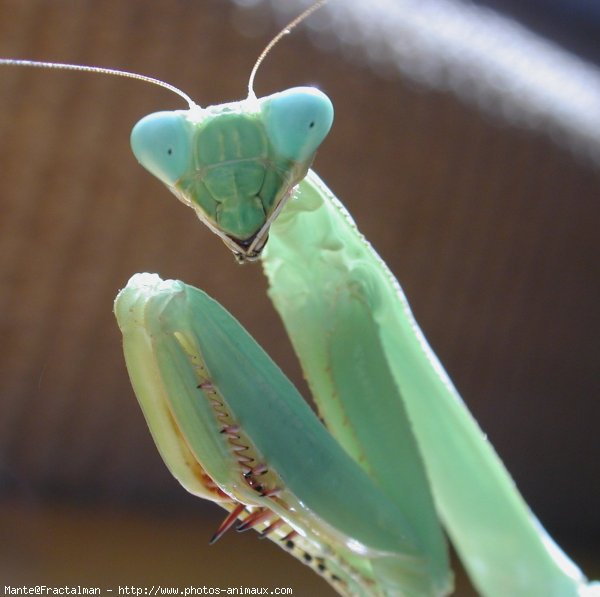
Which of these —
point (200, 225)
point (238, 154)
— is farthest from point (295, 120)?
point (200, 225)

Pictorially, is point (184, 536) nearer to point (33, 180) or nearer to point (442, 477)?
point (33, 180)

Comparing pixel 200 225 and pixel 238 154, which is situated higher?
pixel 238 154

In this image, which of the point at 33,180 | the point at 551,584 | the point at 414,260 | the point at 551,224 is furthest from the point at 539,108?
the point at 551,584

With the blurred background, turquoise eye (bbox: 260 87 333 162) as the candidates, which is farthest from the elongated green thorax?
the blurred background

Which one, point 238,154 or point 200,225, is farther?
point 200,225

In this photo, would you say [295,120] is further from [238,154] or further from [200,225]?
[200,225]

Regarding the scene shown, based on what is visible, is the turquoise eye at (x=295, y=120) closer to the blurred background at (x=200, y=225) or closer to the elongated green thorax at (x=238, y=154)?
the elongated green thorax at (x=238, y=154)

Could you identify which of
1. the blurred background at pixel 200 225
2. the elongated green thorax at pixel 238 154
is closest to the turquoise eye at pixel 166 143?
the elongated green thorax at pixel 238 154

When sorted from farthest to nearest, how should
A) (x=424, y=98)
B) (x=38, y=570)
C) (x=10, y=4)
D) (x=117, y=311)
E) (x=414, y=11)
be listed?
(x=424, y=98), (x=414, y=11), (x=10, y=4), (x=38, y=570), (x=117, y=311)

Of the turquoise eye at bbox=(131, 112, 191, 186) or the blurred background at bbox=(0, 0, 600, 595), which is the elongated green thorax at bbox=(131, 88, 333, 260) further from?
the blurred background at bbox=(0, 0, 600, 595)
